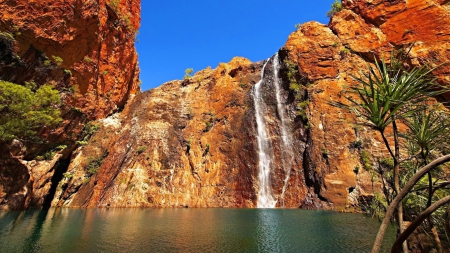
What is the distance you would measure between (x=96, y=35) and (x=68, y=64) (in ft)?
20.1

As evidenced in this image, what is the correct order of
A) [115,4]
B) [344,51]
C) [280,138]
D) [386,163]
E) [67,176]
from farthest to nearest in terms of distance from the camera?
[115,4] < [344,51] < [280,138] < [67,176] < [386,163]

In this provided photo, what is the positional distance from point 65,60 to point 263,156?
28.7 metres

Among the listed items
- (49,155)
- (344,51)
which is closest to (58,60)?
(49,155)

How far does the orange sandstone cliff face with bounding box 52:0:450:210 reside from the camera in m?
34.0

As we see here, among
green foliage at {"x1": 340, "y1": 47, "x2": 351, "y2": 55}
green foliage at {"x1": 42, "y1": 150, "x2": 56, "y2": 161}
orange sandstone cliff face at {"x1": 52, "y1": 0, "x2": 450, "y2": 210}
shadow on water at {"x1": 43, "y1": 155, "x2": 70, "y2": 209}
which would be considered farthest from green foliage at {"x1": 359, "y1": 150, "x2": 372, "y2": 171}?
shadow on water at {"x1": 43, "y1": 155, "x2": 70, "y2": 209}

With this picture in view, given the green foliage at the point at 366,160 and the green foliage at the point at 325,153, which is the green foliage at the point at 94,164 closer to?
the green foliage at the point at 325,153

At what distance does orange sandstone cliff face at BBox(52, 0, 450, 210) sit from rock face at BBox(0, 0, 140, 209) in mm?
4168

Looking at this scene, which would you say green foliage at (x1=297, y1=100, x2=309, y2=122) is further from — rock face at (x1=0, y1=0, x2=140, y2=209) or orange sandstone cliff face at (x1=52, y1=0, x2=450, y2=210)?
rock face at (x1=0, y1=0, x2=140, y2=209)

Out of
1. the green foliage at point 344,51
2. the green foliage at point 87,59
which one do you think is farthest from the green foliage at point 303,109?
the green foliage at point 87,59

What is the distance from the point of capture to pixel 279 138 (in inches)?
1567

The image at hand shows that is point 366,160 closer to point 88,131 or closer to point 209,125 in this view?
point 209,125

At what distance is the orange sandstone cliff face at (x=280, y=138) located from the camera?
34.0m

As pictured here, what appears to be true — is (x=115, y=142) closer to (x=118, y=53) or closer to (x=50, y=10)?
(x=118, y=53)

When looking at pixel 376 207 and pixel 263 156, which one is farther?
pixel 263 156
